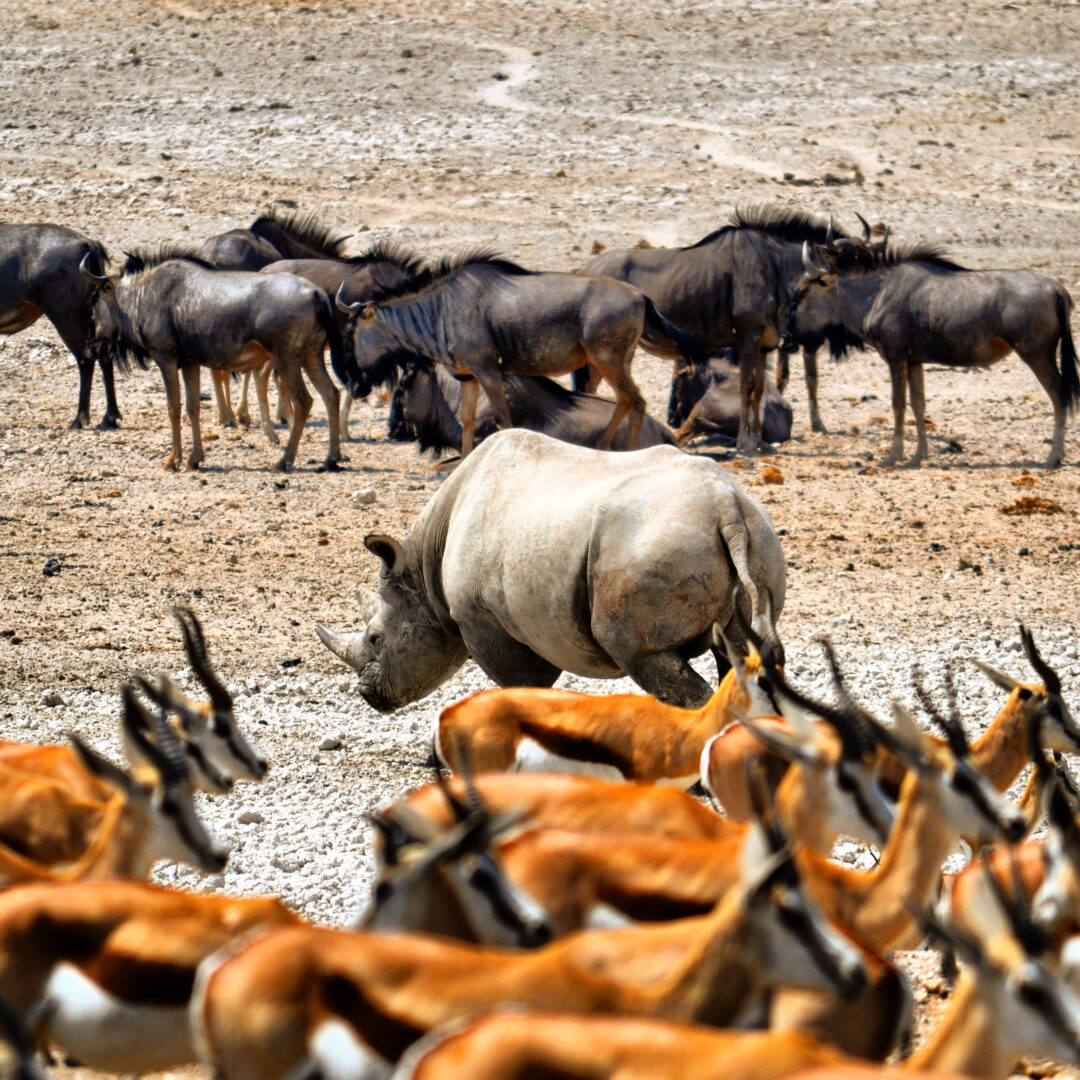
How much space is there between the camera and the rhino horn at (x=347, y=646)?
31.9ft

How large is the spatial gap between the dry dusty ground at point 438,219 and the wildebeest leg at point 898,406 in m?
0.59

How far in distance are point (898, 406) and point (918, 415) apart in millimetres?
247

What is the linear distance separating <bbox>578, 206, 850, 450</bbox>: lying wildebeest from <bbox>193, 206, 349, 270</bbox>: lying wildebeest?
554 centimetres

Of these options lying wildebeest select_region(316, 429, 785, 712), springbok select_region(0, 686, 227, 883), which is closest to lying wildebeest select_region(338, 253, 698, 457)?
lying wildebeest select_region(316, 429, 785, 712)

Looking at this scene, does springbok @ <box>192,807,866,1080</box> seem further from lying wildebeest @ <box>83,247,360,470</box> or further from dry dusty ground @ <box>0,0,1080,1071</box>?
lying wildebeest @ <box>83,247,360,470</box>

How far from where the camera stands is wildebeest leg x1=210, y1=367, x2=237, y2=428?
2042cm

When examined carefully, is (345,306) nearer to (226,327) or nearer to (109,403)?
(226,327)

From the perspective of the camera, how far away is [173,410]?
1775 centimetres

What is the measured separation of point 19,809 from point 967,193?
1166 inches

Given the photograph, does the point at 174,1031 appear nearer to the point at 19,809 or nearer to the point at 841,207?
the point at 19,809

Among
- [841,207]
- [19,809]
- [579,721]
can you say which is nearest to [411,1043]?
[19,809]

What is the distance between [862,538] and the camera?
45.5 ft

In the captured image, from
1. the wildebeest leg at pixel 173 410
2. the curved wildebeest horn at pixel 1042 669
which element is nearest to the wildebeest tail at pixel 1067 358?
the wildebeest leg at pixel 173 410

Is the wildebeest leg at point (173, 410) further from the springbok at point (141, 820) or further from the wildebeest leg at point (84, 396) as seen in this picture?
the springbok at point (141, 820)
